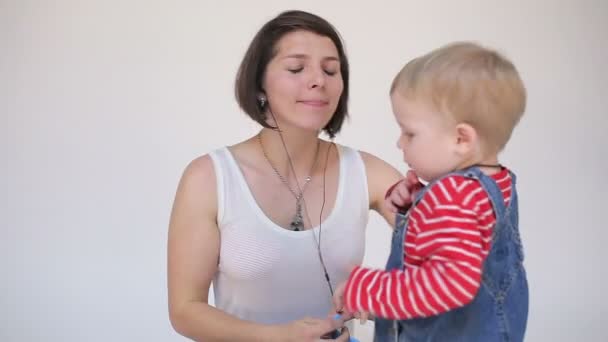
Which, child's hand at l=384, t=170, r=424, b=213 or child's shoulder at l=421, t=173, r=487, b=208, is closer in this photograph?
child's shoulder at l=421, t=173, r=487, b=208

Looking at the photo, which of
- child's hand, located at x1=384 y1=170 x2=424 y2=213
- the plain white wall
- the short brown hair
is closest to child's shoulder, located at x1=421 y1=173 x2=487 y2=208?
child's hand, located at x1=384 y1=170 x2=424 y2=213

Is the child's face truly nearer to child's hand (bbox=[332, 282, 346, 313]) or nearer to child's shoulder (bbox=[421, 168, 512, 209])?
child's shoulder (bbox=[421, 168, 512, 209])

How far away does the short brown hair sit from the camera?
1.33 m

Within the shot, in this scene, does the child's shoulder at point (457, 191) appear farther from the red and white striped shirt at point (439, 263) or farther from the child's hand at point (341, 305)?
the child's hand at point (341, 305)

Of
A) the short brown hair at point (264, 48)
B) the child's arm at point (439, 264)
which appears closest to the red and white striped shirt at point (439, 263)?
the child's arm at point (439, 264)

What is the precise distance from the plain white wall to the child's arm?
164 centimetres

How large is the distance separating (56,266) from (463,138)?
1934 mm

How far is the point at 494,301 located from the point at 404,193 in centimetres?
22

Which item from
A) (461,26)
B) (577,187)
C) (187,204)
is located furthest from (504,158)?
(187,204)

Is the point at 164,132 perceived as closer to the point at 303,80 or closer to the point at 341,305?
the point at 303,80

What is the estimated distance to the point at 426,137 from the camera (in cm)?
88

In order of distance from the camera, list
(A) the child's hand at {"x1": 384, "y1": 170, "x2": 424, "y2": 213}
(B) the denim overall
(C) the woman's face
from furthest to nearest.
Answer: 1. (C) the woman's face
2. (A) the child's hand at {"x1": 384, "y1": 170, "x2": 424, "y2": 213}
3. (B) the denim overall


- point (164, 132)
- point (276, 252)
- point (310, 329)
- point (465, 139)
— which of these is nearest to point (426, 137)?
point (465, 139)

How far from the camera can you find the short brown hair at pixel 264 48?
52.4 inches
